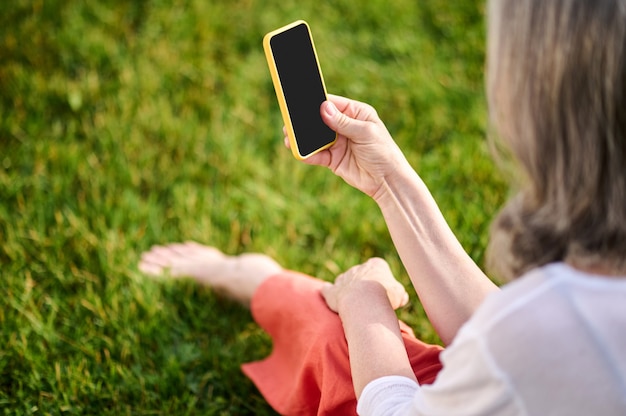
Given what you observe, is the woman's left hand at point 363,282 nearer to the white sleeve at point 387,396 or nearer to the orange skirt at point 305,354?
the orange skirt at point 305,354

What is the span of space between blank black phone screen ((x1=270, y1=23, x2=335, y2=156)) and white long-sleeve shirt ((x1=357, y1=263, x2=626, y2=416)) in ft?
2.86

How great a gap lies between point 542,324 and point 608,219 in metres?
0.20

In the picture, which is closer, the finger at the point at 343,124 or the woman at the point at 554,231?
the woman at the point at 554,231

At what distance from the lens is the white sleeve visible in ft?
4.96

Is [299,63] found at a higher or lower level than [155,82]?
higher

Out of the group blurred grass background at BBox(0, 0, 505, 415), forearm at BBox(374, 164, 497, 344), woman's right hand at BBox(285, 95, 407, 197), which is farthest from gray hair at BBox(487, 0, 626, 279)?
blurred grass background at BBox(0, 0, 505, 415)

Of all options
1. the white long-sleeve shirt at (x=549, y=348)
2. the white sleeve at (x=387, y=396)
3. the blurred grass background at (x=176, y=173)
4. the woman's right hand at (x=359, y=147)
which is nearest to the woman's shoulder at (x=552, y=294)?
the white long-sleeve shirt at (x=549, y=348)

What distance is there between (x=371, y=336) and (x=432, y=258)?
0.93 feet

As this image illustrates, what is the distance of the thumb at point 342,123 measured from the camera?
75.4 inches

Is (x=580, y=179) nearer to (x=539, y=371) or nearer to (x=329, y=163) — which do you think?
(x=539, y=371)

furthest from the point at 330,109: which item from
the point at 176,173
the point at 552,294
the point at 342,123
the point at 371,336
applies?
the point at 176,173

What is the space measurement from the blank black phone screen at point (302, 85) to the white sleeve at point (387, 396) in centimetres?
68

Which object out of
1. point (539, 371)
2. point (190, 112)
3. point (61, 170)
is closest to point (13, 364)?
point (61, 170)

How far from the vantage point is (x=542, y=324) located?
1130 millimetres
